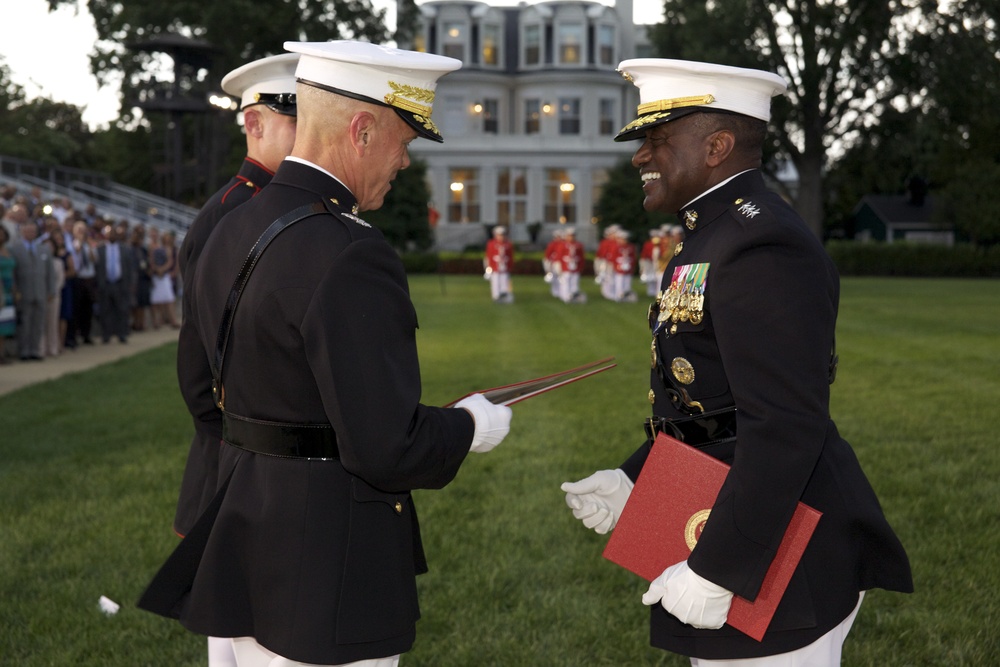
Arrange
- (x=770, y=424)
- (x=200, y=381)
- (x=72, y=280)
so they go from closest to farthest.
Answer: (x=770, y=424) < (x=200, y=381) < (x=72, y=280)

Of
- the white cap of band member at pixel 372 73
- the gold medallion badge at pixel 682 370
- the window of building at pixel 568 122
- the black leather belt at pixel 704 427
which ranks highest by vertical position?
the window of building at pixel 568 122

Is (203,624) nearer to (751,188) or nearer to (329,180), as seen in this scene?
(329,180)

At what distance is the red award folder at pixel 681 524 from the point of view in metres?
2.49

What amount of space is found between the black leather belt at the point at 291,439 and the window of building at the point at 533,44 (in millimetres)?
67439

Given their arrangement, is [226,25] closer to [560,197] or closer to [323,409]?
[560,197]

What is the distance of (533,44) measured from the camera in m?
68.4

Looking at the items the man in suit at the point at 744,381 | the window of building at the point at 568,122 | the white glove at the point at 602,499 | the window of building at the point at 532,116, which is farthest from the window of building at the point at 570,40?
the white glove at the point at 602,499

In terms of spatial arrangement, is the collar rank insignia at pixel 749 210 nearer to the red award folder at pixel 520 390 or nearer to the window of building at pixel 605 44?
the red award folder at pixel 520 390

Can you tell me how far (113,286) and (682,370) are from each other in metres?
18.1

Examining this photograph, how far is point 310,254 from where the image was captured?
246 cm

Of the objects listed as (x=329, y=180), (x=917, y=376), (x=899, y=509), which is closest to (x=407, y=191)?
(x=917, y=376)

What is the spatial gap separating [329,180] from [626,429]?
24.6 ft

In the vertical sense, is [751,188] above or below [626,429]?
above

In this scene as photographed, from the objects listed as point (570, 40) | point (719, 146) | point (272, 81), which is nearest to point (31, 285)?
point (272, 81)
